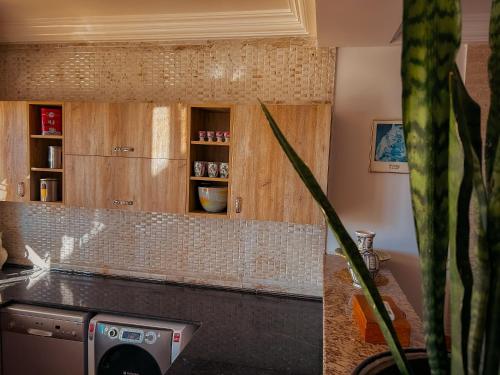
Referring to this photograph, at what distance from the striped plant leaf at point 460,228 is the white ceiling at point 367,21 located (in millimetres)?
1120

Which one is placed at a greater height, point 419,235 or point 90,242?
point 419,235

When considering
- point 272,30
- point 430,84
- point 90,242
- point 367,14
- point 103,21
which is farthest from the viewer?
point 90,242

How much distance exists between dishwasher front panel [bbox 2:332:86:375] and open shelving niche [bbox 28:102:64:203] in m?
0.80

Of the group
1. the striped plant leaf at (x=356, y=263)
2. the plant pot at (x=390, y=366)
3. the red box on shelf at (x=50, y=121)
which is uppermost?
the red box on shelf at (x=50, y=121)

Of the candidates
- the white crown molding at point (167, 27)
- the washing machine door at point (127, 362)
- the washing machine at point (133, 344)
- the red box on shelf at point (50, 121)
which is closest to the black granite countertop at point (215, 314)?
the washing machine at point (133, 344)

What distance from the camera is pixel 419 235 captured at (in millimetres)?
421

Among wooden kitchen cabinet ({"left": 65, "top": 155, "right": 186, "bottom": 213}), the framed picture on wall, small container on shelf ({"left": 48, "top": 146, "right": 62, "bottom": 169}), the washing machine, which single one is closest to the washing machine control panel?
the washing machine

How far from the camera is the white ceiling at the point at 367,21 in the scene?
4.49 ft

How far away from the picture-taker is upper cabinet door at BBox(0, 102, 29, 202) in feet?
7.03

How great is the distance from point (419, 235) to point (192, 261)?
2.03 meters

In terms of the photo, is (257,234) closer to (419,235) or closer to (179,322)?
(179,322)

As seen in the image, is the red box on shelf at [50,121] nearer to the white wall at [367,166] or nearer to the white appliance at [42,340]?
the white appliance at [42,340]

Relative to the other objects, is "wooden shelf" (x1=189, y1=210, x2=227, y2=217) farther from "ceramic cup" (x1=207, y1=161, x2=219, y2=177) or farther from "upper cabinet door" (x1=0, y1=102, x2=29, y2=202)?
"upper cabinet door" (x1=0, y1=102, x2=29, y2=202)

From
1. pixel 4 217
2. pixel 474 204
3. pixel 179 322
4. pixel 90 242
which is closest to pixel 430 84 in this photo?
pixel 474 204
